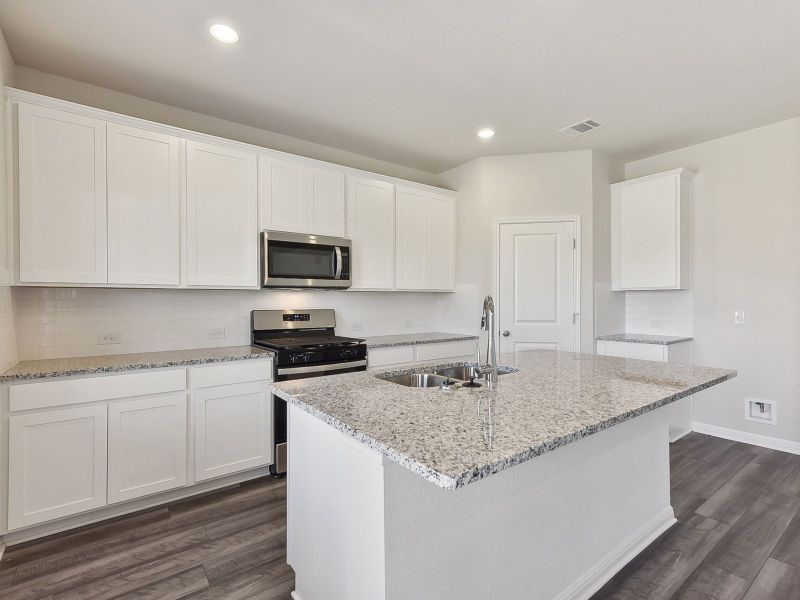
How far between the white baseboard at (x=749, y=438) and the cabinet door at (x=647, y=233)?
1363 millimetres

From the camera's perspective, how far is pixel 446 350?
4.07 m

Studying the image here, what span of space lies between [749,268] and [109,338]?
16.7ft

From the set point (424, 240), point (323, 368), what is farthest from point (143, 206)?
point (424, 240)

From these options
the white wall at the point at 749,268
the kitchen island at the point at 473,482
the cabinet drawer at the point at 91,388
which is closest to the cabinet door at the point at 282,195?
the cabinet drawer at the point at 91,388

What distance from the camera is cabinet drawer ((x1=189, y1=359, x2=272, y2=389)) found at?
2676 mm

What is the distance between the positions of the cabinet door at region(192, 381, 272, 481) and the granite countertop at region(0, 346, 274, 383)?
201 millimetres

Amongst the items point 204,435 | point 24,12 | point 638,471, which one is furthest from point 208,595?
point 24,12

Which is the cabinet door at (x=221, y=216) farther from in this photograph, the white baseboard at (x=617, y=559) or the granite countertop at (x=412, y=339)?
the white baseboard at (x=617, y=559)

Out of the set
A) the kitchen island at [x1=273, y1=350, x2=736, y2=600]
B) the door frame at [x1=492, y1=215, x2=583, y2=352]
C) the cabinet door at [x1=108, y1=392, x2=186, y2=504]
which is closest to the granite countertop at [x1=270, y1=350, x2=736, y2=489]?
the kitchen island at [x1=273, y1=350, x2=736, y2=600]

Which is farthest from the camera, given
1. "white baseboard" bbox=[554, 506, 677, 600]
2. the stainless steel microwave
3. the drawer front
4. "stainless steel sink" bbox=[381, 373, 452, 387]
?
the drawer front

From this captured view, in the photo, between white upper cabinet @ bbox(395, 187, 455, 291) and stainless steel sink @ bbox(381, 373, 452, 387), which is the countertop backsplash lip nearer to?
white upper cabinet @ bbox(395, 187, 455, 291)

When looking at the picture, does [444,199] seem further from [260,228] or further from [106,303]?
[106,303]

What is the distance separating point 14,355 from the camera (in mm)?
2486

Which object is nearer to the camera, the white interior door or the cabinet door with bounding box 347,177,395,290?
the cabinet door with bounding box 347,177,395,290
